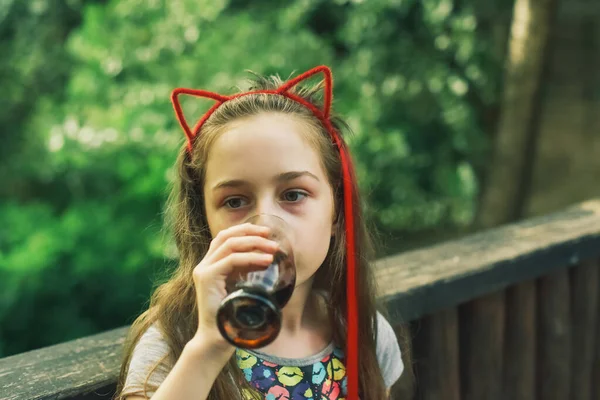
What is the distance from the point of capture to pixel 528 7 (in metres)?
4.22

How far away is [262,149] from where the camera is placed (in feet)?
4.63

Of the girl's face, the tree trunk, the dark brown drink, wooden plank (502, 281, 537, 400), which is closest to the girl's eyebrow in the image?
the girl's face

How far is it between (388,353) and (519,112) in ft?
9.91

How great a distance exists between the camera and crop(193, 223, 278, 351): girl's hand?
1.15 metres

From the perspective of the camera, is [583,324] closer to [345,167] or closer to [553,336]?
[553,336]

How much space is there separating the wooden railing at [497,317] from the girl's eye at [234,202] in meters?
0.44

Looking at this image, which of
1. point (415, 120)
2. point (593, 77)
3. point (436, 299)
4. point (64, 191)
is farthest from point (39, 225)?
point (593, 77)

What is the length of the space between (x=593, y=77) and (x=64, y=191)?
165 inches

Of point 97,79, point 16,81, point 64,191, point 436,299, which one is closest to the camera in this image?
point 436,299

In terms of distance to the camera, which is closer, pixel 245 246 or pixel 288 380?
pixel 245 246

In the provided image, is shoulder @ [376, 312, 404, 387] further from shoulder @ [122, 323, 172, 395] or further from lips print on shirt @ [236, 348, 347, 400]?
shoulder @ [122, 323, 172, 395]

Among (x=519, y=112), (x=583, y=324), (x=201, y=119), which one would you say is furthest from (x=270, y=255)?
(x=519, y=112)

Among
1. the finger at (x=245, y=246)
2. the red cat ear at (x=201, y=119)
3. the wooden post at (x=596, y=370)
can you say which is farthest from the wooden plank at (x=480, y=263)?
the finger at (x=245, y=246)

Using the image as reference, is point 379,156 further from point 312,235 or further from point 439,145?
point 312,235
